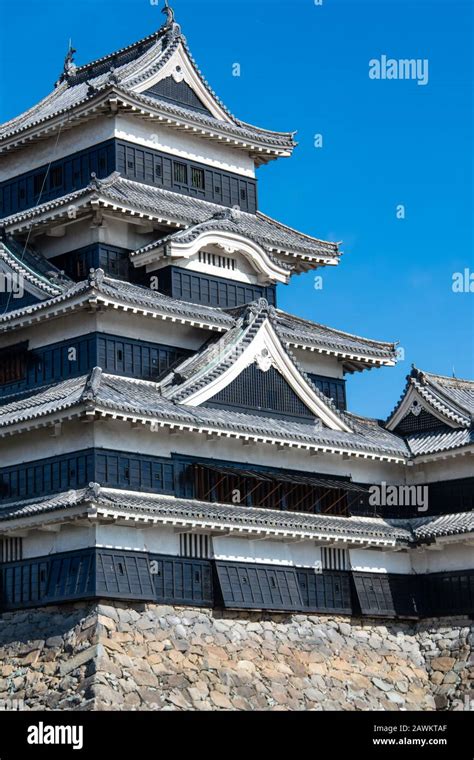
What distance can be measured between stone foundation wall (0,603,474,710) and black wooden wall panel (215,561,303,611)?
487mm

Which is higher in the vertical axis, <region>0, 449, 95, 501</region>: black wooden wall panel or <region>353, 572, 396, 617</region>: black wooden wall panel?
<region>0, 449, 95, 501</region>: black wooden wall panel

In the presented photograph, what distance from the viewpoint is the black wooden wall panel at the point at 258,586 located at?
4700 cm

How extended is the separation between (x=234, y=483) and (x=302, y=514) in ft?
9.88

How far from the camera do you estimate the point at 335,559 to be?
51.4 m

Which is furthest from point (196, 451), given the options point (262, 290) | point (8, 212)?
point (8, 212)

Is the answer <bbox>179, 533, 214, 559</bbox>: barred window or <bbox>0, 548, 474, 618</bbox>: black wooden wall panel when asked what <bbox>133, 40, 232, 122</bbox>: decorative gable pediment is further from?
<bbox>0, 548, 474, 618</bbox>: black wooden wall panel

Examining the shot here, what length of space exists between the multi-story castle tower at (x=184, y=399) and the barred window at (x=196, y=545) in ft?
0.22

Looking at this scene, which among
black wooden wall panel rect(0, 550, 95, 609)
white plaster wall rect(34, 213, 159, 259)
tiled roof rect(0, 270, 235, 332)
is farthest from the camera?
white plaster wall rect(34, 213, 159, 259)

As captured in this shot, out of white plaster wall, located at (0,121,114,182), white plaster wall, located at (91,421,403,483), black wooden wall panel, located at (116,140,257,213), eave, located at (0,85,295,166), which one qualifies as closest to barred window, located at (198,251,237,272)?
black wooden wall panel, located at (116,140,257,213)

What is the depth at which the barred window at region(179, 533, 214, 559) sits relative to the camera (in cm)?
4669

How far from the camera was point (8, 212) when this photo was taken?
184 ft

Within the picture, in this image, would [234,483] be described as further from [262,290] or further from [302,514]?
[262,290]
